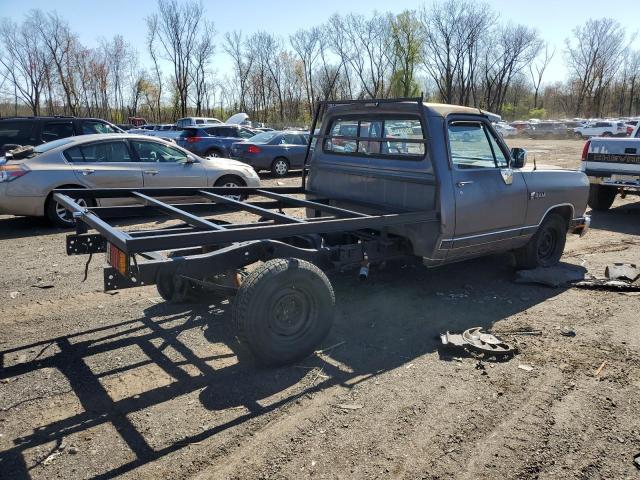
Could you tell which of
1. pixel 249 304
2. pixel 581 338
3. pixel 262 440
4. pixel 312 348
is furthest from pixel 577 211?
pixel 262 440

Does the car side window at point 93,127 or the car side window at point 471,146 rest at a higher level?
the car side window at point 93,127

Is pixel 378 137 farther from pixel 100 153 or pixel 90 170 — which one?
pixel 100 153

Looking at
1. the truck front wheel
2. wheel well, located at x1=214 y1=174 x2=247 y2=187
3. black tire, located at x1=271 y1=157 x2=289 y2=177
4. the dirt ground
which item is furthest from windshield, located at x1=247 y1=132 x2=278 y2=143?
the dirt ground

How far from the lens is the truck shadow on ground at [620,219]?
369 inches

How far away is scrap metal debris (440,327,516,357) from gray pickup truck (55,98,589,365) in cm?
88

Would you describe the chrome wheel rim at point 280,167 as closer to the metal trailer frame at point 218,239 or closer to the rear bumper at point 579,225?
the metal trailer frame at point 218,239

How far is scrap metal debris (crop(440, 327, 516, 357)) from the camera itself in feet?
13.8

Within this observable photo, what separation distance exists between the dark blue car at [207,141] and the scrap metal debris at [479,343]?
15543 millimetres

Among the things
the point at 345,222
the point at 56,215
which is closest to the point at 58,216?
the point at 56,215

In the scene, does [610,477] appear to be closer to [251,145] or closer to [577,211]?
[577,211]

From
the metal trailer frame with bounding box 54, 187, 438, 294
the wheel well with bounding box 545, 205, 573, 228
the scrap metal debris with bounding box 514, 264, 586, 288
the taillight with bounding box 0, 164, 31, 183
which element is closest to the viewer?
the metal trailer frame with bounding box 54, 187, 438, 294

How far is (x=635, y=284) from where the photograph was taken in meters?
6.04

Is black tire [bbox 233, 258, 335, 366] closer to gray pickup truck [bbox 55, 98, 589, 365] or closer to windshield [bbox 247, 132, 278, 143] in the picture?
gray pickup truck [bbox 55, 98, 589, 365]

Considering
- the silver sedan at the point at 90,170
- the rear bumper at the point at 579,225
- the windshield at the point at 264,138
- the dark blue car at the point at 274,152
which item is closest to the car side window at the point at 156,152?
the silver sedan at the point at 90,170
